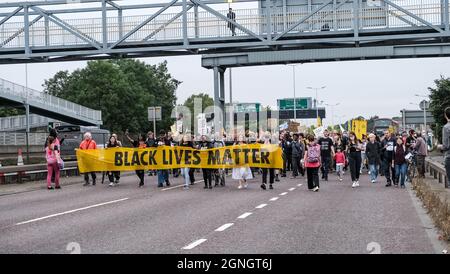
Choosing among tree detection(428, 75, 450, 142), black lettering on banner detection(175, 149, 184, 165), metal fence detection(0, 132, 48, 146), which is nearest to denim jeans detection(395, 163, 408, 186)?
black lettering on banner detection(175, 149, 184, 165)

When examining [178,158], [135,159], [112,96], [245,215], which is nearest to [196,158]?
[178,158]

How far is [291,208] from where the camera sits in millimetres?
15078

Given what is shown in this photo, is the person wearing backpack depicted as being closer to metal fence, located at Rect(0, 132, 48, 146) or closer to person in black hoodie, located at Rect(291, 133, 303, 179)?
person in black hoodie, located at Rect(291, 133, 303, 179)

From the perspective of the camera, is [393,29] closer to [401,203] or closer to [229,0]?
[229,0]

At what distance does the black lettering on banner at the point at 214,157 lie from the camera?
893 inches

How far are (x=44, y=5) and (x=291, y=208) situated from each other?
20.5 meters

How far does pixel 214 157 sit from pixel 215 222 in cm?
1041

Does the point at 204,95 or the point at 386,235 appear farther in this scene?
the point at 204,95

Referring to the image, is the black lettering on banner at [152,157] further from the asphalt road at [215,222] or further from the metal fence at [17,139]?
the metal fence at [17,139]

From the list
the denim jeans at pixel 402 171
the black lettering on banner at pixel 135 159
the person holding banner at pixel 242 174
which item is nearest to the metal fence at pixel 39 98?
the black lettering on banner at pixel 135 159

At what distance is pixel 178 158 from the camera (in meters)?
23.5

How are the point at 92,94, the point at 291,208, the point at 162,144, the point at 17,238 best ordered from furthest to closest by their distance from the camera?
the point at 92,94 → the point at 162,144 → the point at 291,208 → the point at 17,238

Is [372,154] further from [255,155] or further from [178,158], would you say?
[178,158]
